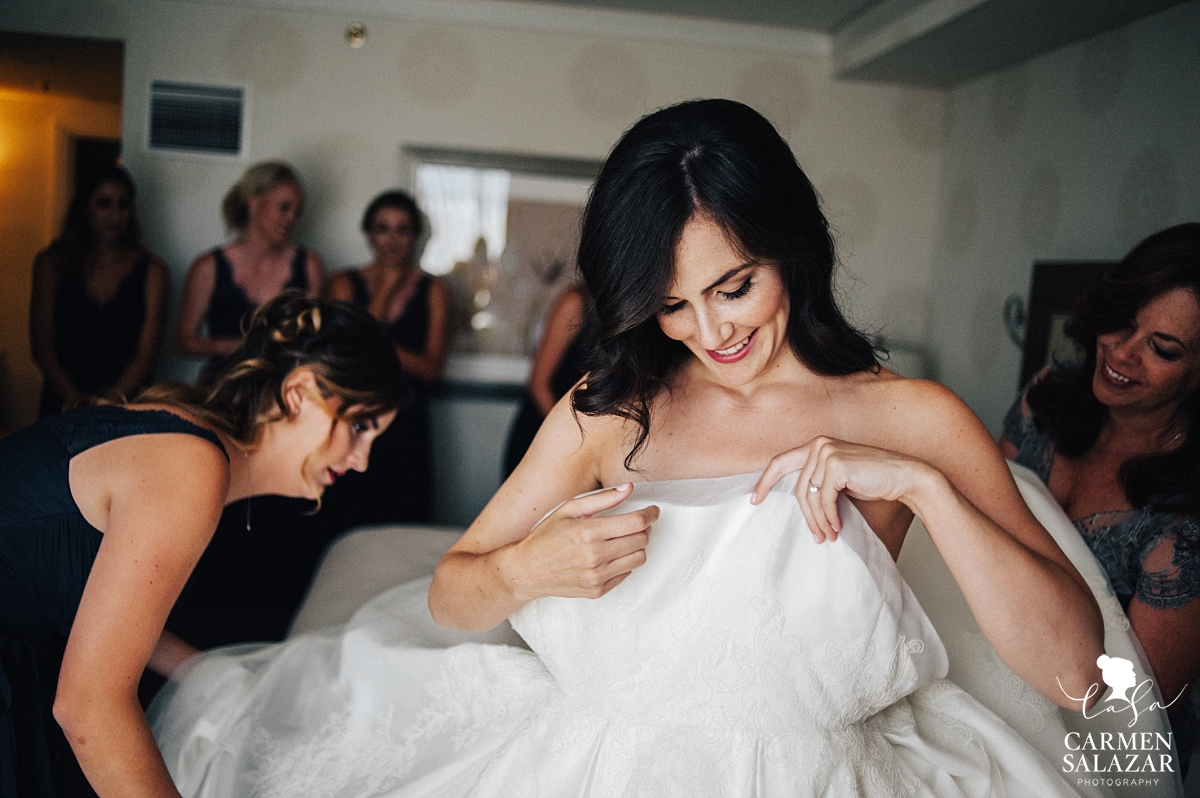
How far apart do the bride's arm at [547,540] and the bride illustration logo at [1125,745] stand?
75 cm

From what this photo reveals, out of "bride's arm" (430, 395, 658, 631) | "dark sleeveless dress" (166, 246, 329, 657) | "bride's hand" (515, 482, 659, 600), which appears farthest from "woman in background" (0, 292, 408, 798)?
"dark sleeveless dress" (166, 246, 329, 657)

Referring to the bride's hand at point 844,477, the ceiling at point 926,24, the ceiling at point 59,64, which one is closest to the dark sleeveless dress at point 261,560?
the ceiling at point 59,64

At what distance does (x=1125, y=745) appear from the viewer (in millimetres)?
1301

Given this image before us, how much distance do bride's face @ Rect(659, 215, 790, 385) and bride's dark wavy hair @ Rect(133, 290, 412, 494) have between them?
0.60 metres

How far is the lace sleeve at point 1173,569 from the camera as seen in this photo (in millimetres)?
1323

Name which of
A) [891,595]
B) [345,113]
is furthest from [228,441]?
[345,113]

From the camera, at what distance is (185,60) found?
3.60 meters

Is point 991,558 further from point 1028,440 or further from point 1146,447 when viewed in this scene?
point 1028,440

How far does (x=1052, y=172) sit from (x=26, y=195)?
4110 mm

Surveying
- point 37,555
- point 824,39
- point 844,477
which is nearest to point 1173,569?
point 844,477

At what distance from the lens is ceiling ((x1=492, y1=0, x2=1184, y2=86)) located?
268cm

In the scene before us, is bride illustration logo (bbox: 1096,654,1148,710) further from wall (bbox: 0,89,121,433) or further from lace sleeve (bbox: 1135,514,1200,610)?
wall (bbox: 0,89,121,433)

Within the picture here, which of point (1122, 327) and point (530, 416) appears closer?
point (1122, 327)

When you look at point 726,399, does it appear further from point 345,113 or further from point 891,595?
point 345,113
